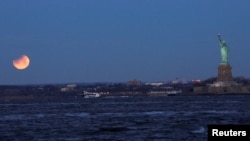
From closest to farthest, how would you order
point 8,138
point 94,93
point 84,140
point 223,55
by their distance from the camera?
1. point 84,140
2. point 8,138
3. point 223,55
4. point 94,93

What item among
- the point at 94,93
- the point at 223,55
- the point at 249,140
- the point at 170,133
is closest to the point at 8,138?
the point at 170,133

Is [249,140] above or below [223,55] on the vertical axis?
below

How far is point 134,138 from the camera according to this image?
34.5 meters

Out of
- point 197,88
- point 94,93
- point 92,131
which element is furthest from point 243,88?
point 92,131

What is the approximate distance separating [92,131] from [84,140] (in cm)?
678

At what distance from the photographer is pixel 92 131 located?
134 feet

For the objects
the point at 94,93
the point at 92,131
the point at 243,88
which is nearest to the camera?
the point at 92,131

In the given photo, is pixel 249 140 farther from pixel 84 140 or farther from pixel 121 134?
pixel 121 134

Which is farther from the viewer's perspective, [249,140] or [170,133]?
[170,133]

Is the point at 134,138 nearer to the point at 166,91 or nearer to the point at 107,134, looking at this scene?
the point at 107,134

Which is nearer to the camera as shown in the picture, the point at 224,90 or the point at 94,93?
the point at 224,90

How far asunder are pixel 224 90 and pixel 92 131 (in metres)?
129

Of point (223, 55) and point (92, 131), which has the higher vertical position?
point (223, 55)

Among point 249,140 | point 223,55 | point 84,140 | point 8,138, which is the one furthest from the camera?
point 223,55
